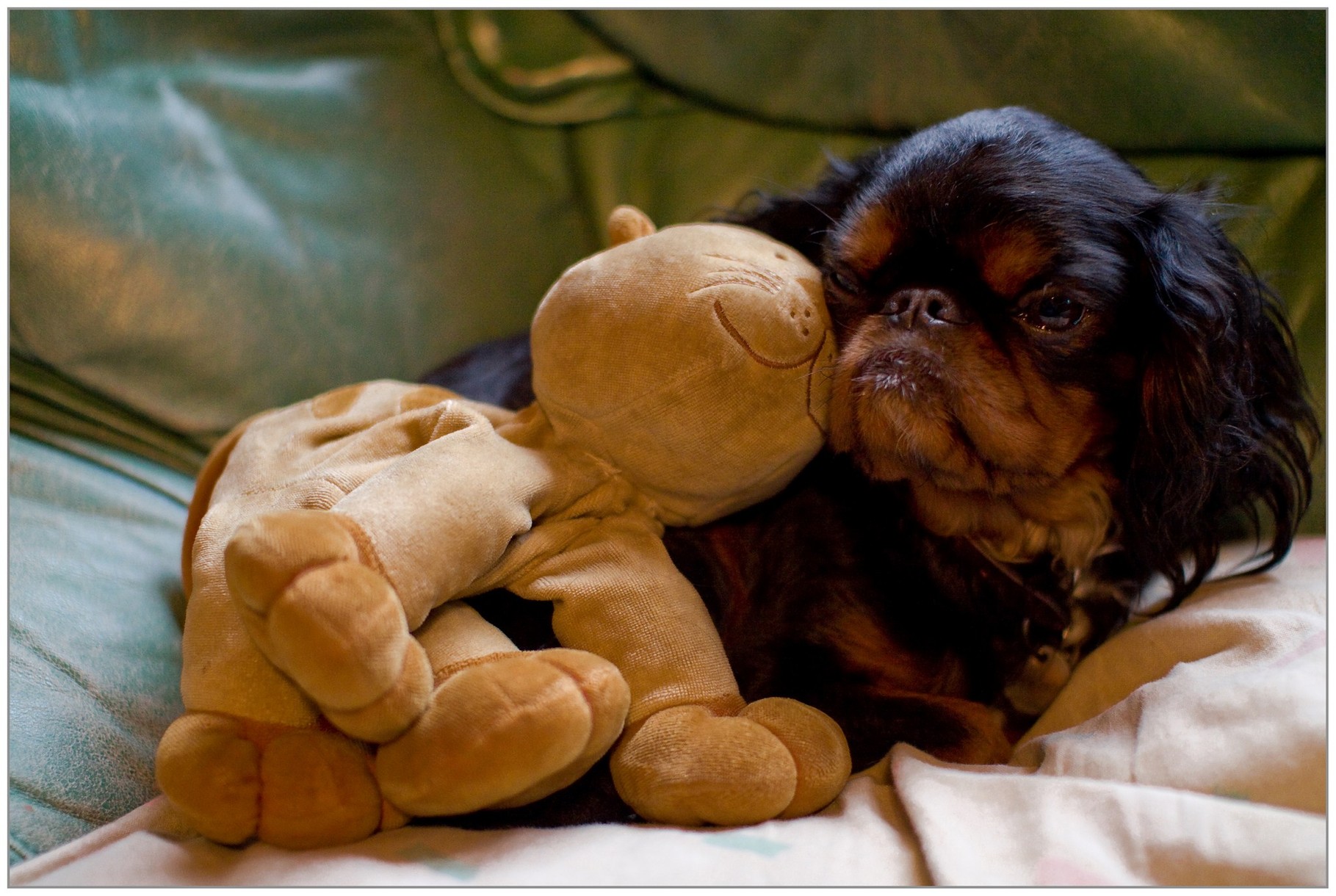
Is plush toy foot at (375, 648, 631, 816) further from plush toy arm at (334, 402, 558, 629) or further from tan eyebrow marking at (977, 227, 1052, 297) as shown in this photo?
tan eyebrow marking at (977, 227, 1052, 297)

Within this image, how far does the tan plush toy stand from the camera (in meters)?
0.79

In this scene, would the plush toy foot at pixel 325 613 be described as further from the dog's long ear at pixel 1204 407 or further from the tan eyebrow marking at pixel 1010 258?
the dog's long ear at pixel 1204 407

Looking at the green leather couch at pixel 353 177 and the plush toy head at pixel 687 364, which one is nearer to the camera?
the plush toy head at pixel 687 364

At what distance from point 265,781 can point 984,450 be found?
771mm

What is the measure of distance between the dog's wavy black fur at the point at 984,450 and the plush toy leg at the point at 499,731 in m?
0.17

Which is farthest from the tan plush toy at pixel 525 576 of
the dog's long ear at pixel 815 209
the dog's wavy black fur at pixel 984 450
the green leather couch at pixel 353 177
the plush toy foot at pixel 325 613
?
the green leather couch at pixel 353 177

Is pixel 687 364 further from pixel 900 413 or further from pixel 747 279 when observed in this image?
pixel 900 413

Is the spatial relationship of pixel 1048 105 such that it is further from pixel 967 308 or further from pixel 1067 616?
pixel 1067 616

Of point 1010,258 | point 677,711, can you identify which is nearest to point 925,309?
point 1010,258

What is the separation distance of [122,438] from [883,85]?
1.35 metres

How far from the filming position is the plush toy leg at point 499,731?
79cm

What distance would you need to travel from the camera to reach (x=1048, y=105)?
150 centimetres

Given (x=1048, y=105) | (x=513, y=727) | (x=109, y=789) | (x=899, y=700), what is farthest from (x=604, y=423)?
(x=1048, y=105)

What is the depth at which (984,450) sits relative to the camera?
1.08 metres
